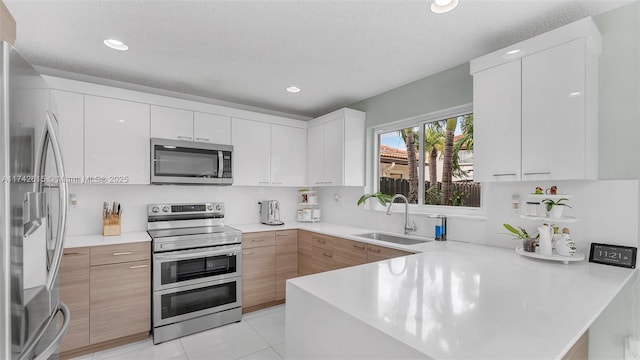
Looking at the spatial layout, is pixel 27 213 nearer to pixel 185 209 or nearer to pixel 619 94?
pixel 185 209

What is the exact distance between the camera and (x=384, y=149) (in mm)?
3535

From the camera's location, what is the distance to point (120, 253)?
8.16 ft

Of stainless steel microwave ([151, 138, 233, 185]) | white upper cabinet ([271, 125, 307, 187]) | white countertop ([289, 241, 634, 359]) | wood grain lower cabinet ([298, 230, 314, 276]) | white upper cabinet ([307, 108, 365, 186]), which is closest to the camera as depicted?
white countertop ([289, 241, 634, 359])

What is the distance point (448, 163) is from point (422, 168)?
28 centimetres

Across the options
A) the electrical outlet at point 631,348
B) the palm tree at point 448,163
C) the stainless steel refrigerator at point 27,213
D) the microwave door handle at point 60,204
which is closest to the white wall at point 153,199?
the stainless steel refrigerator at point 27,213

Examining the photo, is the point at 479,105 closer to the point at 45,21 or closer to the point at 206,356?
the point at 206,356

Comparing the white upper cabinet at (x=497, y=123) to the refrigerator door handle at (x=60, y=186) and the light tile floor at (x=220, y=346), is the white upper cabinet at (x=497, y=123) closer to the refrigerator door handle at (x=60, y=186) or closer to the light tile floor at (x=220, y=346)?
the light tile floor at (x=220, y=346)

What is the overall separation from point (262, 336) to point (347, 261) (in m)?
1.01

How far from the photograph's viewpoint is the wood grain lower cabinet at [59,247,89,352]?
227 cm

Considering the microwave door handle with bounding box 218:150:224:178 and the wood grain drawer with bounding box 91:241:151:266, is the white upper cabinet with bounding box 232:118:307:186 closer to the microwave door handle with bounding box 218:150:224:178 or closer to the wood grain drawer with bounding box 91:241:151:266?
the microwave door handle with bounding box 218:150:224:178

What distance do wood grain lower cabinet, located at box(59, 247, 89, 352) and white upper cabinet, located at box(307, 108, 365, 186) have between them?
7.87ft

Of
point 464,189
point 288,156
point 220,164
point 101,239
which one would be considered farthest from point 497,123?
point 101,239

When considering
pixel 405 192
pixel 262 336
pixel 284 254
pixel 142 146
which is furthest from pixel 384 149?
pixel 142 146

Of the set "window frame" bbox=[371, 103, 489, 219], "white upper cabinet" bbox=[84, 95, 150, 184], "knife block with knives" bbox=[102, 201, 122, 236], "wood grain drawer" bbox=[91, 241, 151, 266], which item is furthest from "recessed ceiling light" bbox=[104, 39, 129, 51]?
"window frame" bbox=[371, 103, 489, 219]
